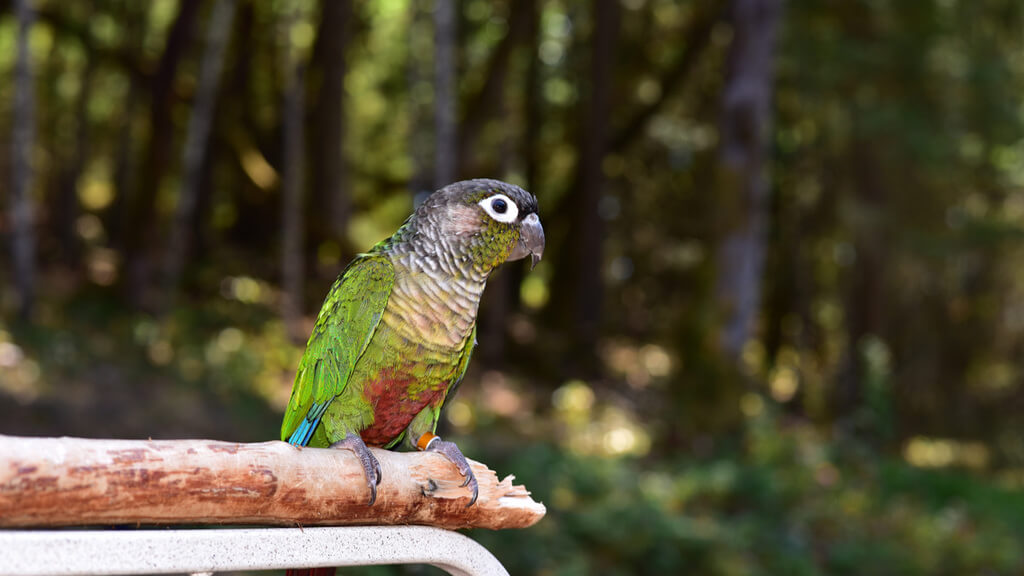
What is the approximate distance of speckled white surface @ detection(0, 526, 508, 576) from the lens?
1.62 m

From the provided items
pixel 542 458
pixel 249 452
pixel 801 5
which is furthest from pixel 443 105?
pixel 249 452

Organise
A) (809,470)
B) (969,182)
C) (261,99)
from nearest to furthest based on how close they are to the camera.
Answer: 1. (809,470)
2. (969,182)
3. (261,99)

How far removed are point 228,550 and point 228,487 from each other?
0.16 m

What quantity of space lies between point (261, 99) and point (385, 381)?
15.4 metres

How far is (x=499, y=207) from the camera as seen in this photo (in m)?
2.54

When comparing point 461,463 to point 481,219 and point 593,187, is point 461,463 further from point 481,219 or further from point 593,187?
point 593,187

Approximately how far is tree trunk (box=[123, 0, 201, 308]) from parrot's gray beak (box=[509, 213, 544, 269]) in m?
8.24

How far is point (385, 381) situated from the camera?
101 inches

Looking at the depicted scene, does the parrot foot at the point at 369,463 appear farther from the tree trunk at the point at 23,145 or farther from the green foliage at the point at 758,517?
the tree trunk at the point at 23,145

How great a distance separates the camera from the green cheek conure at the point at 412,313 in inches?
99.6

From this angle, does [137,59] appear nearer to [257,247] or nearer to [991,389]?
[257,247]

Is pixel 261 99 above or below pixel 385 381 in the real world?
above

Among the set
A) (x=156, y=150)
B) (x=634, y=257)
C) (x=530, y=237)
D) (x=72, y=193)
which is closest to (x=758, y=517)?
(x=530, y=237)

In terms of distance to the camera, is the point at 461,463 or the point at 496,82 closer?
the point at 461,463
